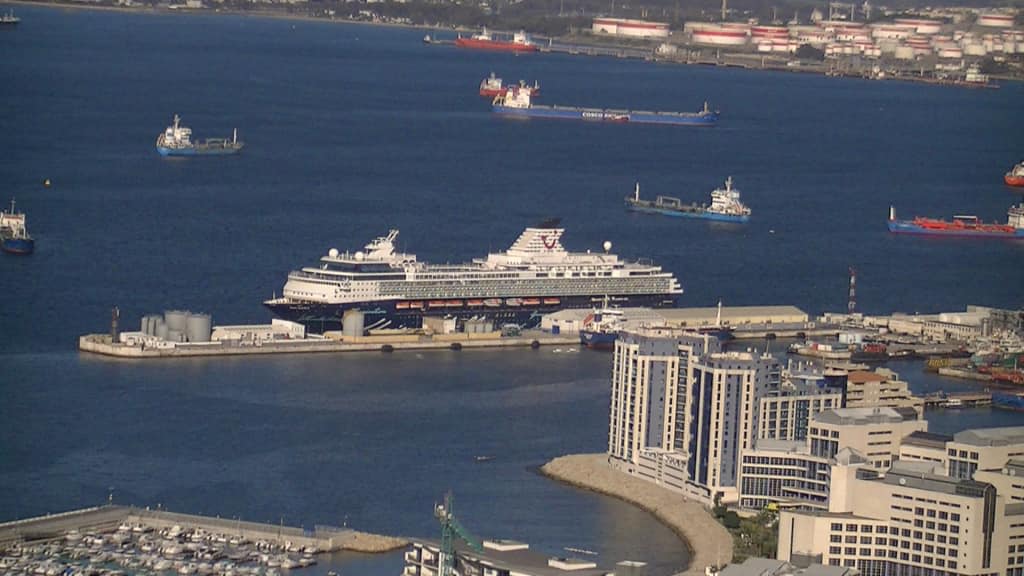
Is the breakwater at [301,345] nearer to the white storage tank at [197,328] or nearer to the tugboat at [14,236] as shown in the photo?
the white storage tank at [197,328]

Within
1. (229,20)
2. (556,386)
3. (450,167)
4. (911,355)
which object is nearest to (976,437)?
(556,386)

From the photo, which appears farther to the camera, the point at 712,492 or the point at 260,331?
the point at 260,331

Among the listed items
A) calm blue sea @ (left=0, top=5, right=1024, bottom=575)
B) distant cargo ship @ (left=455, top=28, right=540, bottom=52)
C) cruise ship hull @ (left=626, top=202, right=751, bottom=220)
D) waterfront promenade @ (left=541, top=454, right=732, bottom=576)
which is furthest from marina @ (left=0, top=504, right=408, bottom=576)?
distant cargo ship @ (left=455, top=28, right=540, bottom=52)

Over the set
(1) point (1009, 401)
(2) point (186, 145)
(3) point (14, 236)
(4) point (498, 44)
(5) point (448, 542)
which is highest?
(4) point (498, 44)

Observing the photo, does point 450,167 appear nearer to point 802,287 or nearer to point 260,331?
point 802,287

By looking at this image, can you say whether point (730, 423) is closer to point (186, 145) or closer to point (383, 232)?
point (383, 232)

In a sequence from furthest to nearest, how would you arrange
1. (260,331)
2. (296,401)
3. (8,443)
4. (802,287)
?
1. (802,287)
2. (260,331)
3. (296,401)
4. (8,443)

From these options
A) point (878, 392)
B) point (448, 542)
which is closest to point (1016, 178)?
point (878, 392)

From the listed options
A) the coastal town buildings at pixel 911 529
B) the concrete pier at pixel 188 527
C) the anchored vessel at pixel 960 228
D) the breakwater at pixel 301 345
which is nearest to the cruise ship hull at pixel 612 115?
the anchored vessel at pixel 960 228
